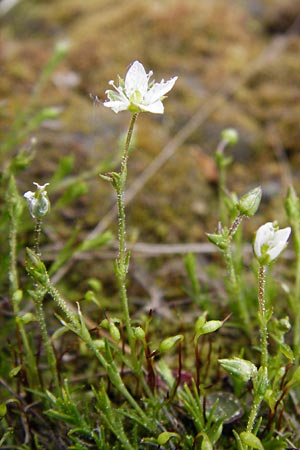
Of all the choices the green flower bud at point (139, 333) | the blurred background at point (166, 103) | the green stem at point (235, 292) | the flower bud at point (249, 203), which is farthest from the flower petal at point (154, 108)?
the blurred background at point (166, 103)

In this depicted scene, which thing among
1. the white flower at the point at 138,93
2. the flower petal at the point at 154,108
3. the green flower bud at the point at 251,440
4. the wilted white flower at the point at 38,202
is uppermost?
the white flower at the point at 138,93

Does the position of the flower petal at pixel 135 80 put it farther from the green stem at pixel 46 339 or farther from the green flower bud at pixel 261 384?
the green flower bud at pixel 261 384

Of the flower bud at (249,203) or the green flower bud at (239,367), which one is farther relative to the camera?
the flower bud at (249,203)

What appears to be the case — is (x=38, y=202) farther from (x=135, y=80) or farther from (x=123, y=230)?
(x=135, y=80)

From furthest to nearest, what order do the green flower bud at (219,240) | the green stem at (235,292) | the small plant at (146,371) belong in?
1. the green stem at (235,292)
2. the green flower bud at (219,240)
3. the small plant at (146,371)

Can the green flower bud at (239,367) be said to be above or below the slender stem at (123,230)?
below

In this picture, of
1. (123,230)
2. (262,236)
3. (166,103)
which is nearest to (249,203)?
(262,236)

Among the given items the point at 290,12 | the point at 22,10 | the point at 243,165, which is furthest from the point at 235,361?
the point at 22,10

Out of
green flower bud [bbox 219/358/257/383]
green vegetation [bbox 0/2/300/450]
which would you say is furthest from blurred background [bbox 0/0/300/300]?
green flower bud [bbox 219/358/257/383]

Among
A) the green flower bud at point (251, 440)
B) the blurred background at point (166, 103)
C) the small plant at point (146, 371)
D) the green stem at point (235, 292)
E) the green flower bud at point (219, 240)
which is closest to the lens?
the green flower bud at point (251, 440)
